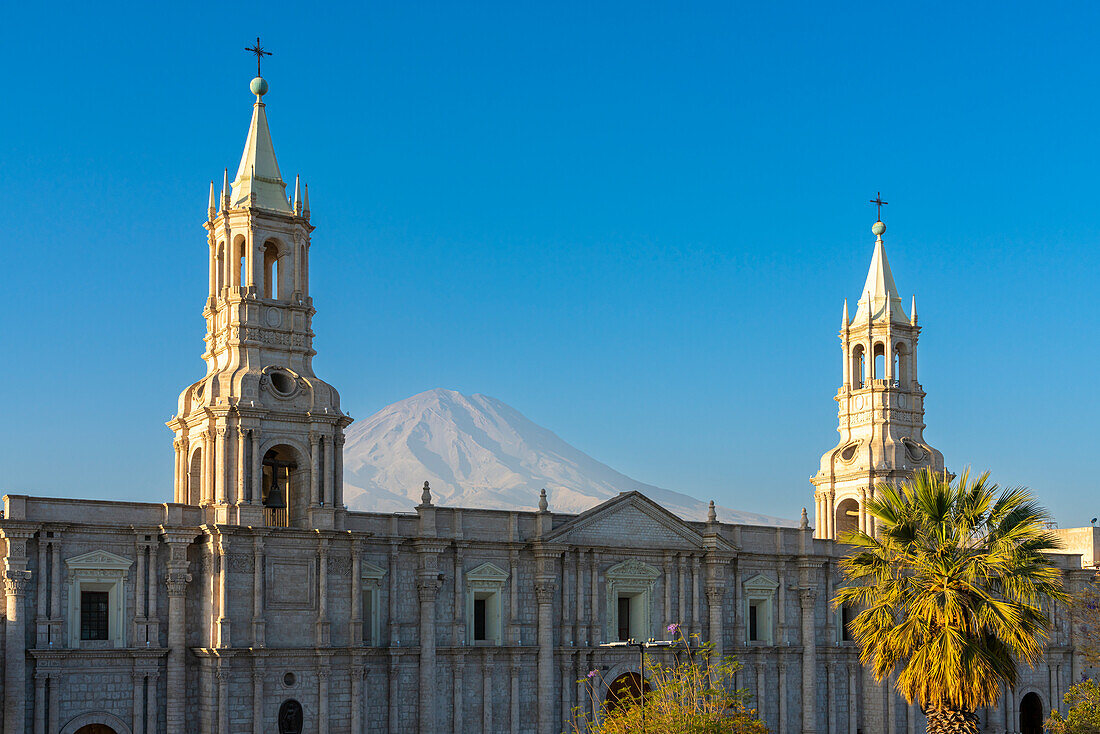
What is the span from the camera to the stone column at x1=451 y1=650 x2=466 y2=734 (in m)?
49.9

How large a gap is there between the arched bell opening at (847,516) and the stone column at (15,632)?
39.2 metres

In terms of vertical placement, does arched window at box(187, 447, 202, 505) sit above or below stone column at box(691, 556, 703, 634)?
above

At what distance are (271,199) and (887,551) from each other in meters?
26.5

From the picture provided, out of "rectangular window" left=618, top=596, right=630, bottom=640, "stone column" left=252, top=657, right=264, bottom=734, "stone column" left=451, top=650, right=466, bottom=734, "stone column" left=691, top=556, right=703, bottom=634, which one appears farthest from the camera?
"stone column" left=691, top=556, right=703, bottom=634

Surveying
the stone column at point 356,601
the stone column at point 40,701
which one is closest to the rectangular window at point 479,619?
the stone column at point 356,601

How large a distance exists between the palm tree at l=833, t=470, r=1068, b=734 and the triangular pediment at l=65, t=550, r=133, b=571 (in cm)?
2398

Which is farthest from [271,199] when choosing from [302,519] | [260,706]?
[260,706]

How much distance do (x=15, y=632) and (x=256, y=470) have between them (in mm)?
9576

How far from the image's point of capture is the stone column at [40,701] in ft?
138

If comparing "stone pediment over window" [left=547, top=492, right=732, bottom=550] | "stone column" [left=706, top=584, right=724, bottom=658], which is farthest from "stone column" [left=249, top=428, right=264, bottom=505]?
"stone column" [left=706, top=584, right=724, bottom=658]

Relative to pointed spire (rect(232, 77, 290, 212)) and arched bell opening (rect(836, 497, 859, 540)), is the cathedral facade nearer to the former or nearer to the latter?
pointed spire (rect(232, 77, 290, 212))

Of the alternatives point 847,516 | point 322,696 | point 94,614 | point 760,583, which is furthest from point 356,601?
point 847,516

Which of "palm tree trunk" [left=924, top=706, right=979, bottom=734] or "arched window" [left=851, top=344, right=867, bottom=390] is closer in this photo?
"palm tree trunk" [left=924, top=706, right=979, bottom=734]

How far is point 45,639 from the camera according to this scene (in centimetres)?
4256
